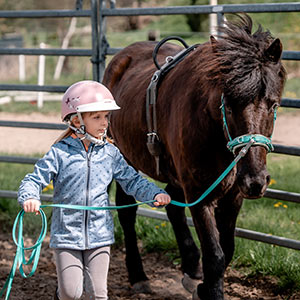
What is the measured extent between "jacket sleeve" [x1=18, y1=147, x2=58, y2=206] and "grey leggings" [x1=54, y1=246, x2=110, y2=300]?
0.36 m

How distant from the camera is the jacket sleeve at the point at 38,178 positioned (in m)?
2.77

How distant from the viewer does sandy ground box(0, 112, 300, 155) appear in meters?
8.82

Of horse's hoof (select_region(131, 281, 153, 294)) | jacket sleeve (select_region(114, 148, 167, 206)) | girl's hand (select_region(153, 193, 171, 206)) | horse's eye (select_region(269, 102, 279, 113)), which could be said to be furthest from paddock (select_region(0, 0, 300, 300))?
girl's hand (select_region(153, 193, 171, 206))

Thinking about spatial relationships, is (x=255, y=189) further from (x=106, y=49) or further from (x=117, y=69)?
(x=106, y=49)

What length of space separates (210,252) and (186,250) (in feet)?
2.79

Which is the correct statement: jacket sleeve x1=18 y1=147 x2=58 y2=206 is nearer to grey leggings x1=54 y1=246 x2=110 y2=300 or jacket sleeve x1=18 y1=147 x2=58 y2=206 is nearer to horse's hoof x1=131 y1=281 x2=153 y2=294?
grey leggings x1=54 y1=246 x2=110 y2=300

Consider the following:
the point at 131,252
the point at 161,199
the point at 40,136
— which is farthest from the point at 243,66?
the point at 40,136

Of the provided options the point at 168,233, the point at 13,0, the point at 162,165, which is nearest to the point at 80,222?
the point at 162,165

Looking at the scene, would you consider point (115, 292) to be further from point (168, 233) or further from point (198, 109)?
point (198, 109)

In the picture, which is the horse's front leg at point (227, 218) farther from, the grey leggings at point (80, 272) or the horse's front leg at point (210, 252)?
the grey leggings at point (80, 272)

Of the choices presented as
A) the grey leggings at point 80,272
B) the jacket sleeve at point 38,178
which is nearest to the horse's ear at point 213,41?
the jacket sleeve at point 38,178

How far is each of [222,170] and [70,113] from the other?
0.98m

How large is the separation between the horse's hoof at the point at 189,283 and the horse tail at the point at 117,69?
5.60 feet

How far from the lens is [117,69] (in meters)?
4.98
